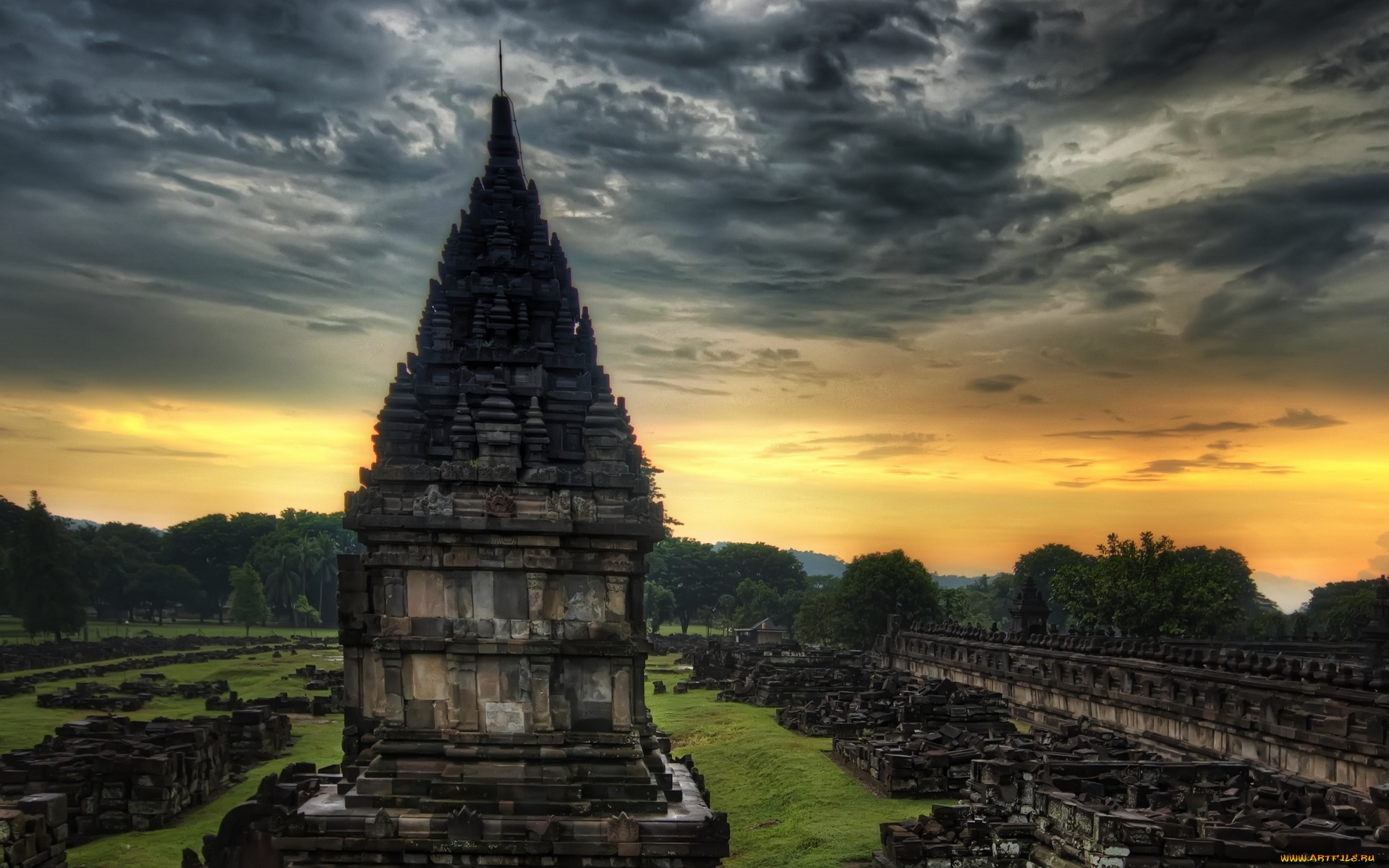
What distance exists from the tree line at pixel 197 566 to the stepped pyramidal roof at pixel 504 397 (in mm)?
71166

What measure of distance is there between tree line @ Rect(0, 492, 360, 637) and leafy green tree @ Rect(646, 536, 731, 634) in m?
31.5

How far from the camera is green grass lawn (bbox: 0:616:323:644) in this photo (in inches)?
3063

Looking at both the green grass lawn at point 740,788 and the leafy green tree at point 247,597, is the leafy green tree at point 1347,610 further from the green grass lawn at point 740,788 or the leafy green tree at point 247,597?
the leafy green tree at point 247,597

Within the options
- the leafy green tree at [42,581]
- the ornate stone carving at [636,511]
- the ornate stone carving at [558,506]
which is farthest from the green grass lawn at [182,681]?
the ornate stone carving at [636,511]

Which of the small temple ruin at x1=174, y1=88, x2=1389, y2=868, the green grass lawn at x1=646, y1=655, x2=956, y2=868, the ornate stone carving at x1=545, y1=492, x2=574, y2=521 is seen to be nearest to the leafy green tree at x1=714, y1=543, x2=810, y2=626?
the green grass lawn at x1=646, y1=655, x2=956, y2=868

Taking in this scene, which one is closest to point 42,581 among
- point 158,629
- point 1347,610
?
point 158,629

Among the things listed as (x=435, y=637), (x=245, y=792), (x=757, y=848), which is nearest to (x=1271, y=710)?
(x=757, y=848)

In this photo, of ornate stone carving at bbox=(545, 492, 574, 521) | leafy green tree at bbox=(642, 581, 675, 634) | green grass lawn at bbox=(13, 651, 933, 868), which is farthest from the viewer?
leafy green tree at bbox=(642, 581, 675, 634)

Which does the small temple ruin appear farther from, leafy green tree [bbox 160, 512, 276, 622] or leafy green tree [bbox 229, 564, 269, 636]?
leafy green tree [bbox 160, 512, 276, 622]

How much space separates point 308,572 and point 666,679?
63.0 m

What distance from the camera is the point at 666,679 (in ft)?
173

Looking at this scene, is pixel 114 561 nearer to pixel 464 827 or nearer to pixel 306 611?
pixel 306 611

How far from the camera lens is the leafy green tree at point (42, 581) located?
71062mm

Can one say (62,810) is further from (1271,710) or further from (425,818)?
(1271,710)
